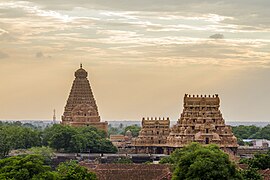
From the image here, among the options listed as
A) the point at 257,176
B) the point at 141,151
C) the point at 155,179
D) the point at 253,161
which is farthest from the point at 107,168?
the point at 141,151

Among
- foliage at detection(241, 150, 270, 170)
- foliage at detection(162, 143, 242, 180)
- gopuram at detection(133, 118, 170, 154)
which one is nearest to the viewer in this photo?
foliage at detection(162, 143, 242, 180)

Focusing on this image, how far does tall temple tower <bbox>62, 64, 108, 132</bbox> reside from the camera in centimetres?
15700

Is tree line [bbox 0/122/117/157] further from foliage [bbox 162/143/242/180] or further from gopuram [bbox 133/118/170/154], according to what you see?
foliage [bbox 162/143/242/180]

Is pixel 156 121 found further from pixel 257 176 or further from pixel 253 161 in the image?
pixel 257 176

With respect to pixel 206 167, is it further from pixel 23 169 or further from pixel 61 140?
pixel 61 140

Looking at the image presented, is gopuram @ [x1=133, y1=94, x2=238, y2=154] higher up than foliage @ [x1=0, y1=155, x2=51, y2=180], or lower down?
higher up

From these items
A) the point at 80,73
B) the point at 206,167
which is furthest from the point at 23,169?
the point at 80,73

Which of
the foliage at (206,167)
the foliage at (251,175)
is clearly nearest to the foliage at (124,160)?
the foliage at (251,175)

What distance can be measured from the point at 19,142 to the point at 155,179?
57.9 metres

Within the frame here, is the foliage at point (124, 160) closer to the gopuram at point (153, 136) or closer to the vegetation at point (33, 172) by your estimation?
the gopuram at point (153, 136)

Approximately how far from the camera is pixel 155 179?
71.2m

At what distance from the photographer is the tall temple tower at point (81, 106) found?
157000 mm

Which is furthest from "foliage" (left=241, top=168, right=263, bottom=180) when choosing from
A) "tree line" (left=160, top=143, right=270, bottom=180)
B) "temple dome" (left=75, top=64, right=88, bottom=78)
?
"temple dome" (left=75, top=64, right=88, bottom=78)

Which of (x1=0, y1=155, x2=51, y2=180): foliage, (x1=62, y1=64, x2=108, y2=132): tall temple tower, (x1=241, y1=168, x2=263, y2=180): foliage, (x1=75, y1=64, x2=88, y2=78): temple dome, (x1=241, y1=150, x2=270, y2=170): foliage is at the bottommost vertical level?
(x1=241, y1=168, x2=263, y2=180): foliage
